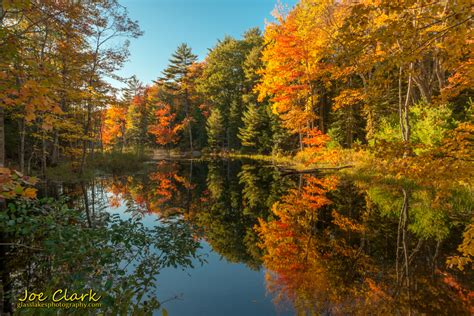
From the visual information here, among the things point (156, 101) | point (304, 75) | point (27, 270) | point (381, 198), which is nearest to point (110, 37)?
point (304, 75)

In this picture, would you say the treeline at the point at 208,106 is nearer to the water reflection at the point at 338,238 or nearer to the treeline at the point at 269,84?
the treeline at the point at 269,84

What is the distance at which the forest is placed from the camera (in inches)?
130

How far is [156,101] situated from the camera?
4356 centimetres

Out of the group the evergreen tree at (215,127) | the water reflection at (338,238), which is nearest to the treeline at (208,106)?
the evergreen tree at (215,127)

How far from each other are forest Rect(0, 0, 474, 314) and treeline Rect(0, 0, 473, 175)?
0.06m

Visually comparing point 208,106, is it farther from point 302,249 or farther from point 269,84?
point 302,249

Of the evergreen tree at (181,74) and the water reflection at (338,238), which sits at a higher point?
the evergreen tree at (181,74)

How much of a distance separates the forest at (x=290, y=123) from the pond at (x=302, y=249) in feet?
0.29

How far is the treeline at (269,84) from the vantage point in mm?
3191

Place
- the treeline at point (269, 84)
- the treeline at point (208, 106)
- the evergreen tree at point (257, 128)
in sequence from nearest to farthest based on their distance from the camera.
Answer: the treeline at point (269, 84), the evergreen tree at point (257, 128), the treeline at point (208, 106)

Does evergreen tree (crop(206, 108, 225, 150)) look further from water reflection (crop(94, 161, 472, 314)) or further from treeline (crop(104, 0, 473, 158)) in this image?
water reflection (crop(94, 161, 472, 314))

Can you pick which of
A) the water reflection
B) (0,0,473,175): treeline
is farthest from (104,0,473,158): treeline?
the water reflection

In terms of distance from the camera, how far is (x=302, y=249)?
6.75 metres

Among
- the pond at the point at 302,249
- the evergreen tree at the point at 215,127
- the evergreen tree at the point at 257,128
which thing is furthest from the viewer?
the evergreen tree at the point at 215,127
